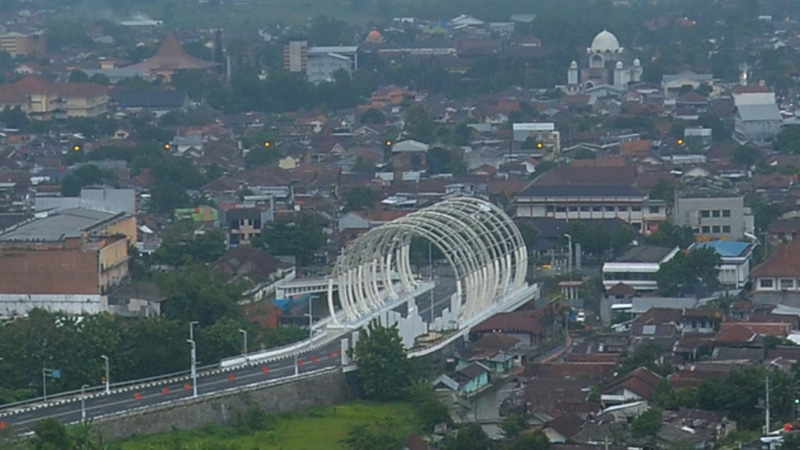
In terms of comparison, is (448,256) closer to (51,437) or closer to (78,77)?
(51,437)

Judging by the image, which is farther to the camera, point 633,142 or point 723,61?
point 723,61

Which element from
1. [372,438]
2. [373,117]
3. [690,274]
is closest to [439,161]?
[373,117]

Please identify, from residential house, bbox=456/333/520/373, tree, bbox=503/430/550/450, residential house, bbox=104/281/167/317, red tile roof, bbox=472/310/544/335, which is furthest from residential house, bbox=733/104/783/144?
tree, bbox=503/430/550/450

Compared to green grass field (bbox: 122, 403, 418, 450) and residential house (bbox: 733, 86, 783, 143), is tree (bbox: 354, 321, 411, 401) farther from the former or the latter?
residential house (bbox: 733, 86, 783, 143)

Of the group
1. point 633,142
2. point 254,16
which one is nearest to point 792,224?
point 633,142

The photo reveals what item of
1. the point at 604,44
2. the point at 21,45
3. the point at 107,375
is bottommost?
the point at 107,375

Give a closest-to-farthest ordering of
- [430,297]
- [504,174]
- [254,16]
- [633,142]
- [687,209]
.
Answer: [430,297] → [687,209] → [504,174] → [633,142] → [254,16]

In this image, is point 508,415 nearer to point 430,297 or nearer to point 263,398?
point 263,398

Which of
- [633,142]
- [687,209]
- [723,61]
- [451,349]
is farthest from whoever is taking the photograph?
[723,61]
